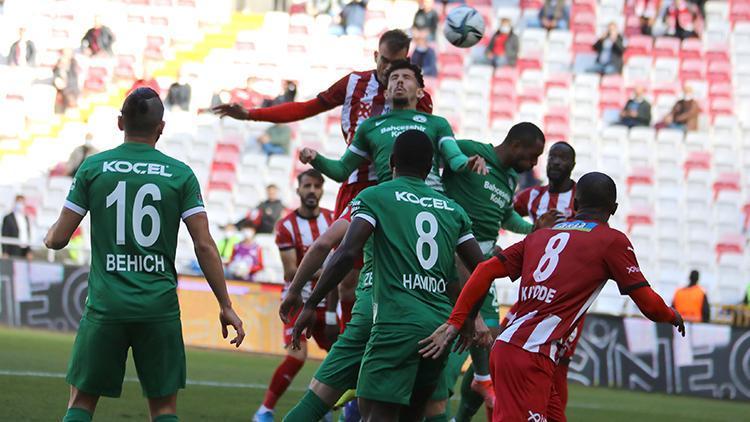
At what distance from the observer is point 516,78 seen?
87.6 feet

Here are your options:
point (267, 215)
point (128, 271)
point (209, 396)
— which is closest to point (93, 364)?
point (128, 271)

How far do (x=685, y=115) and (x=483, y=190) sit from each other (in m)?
16.4

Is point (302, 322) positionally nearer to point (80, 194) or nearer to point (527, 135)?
point (80, 194)

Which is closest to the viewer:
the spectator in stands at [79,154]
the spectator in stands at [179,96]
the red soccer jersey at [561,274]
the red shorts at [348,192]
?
the red soccer jersey at [561,274]

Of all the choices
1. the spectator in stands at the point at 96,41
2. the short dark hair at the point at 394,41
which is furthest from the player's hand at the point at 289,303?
the spectator in stands at the point at 96,41

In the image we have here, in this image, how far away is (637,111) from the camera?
2489 cm

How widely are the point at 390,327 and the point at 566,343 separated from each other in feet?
3.08

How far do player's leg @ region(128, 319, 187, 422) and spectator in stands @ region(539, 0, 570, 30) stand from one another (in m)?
21.8

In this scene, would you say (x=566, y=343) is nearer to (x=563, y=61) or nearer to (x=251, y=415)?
(x=251, y=415)

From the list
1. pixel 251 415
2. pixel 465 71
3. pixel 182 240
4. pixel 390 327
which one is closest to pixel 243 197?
pixel 182 240

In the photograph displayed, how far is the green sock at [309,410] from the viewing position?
280 inches

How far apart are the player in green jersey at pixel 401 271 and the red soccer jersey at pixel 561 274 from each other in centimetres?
38

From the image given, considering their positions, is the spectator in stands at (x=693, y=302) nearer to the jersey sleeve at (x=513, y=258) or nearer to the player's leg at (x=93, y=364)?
the jersey sleeve at (x=513, y=258)

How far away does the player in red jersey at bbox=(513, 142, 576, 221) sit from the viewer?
10.2 metres
